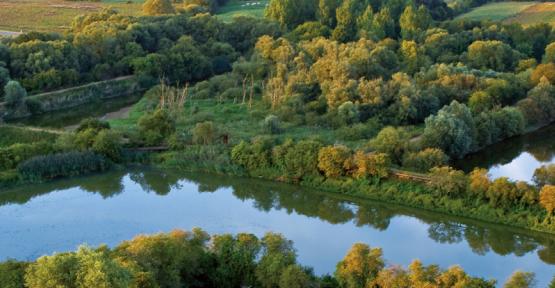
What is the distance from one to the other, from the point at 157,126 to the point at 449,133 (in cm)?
1033

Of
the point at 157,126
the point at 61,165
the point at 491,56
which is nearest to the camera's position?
the point at 61,165

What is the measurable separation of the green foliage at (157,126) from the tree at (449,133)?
29.9ft

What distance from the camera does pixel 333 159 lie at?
74.4 feet

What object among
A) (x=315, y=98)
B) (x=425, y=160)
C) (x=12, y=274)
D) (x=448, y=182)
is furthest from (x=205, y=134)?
(x=12, y=274)

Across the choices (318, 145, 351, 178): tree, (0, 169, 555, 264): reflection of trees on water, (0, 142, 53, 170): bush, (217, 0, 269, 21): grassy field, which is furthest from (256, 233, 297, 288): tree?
(217, 0, 269, 21): grassy field

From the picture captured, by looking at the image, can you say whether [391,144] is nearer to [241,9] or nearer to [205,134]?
[205,134]

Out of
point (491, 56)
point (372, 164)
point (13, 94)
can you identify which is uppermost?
point (13, 94)

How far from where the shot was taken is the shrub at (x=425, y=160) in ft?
75.8

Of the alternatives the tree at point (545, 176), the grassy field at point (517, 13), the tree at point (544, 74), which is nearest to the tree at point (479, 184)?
the tree at point (545, 176)

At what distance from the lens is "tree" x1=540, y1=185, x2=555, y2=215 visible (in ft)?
64.1

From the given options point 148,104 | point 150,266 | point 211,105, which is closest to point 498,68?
point 211,105

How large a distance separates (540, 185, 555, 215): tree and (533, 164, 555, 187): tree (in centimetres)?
84

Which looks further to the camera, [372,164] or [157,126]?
[157,126]

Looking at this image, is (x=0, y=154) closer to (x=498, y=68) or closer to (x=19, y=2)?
(x=498, y=68)
